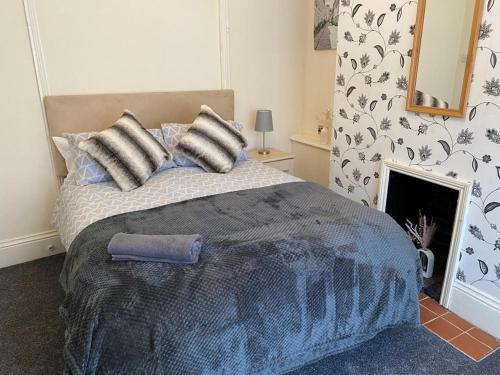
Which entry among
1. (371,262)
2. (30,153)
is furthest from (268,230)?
(30,153)

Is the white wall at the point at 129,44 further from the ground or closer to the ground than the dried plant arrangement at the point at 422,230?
further from the ground

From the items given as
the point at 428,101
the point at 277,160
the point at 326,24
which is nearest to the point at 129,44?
the point at 277,160

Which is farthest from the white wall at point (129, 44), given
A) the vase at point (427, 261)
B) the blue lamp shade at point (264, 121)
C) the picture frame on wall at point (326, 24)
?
the vase at point (427, 261)

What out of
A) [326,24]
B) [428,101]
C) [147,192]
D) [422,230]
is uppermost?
[326,24]

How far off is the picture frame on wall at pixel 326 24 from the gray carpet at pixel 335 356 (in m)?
2.67

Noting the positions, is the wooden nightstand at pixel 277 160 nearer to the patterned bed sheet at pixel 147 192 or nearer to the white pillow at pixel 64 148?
the patterned bed sheet at pixel 147 192

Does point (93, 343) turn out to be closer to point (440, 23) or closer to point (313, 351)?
point (313, 351)

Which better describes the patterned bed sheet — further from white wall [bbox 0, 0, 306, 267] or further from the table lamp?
the table lamp

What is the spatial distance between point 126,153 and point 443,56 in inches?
85.3

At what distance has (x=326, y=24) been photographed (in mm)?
3670

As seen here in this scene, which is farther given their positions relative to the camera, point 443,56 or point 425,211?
point 425,211

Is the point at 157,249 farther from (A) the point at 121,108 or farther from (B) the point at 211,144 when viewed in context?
(A) the point at 121,108

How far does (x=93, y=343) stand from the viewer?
1.44 meters

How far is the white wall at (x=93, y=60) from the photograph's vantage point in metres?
2.81
